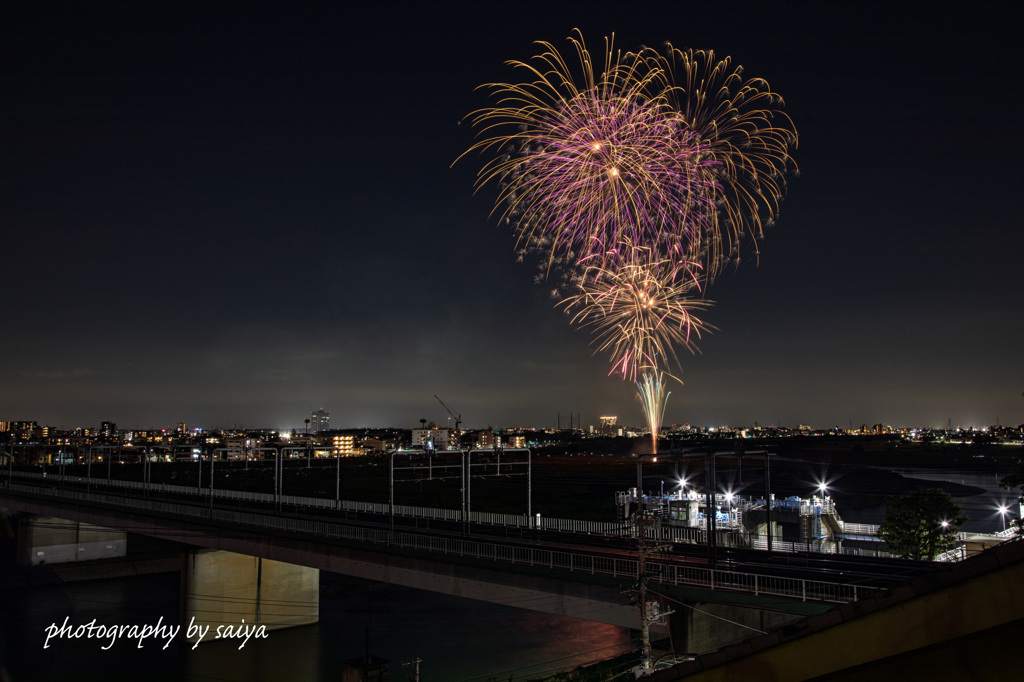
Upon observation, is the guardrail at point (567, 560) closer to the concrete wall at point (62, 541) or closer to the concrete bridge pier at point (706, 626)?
the concrete bridge pier at point (706, 626)

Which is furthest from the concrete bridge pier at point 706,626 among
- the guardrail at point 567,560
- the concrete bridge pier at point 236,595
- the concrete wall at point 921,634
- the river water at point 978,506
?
the river water at point 978,506

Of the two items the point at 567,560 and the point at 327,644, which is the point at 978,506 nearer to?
the point at 327,644

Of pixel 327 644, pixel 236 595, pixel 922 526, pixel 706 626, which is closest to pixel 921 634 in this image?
pixel 706 626

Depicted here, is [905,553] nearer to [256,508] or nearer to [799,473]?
[256,508]

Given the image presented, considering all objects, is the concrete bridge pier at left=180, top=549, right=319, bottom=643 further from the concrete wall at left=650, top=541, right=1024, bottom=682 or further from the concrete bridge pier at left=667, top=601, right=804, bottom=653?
the concrete wall at left=650, top=541, right=1024, bottom=682

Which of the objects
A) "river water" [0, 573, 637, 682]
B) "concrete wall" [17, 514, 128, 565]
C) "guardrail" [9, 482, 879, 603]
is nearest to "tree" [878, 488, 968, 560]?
"river water" [0, 573, 637, 682]
